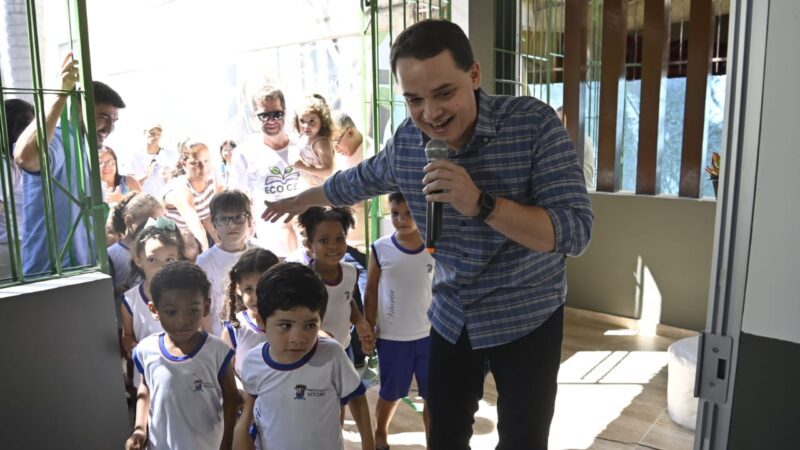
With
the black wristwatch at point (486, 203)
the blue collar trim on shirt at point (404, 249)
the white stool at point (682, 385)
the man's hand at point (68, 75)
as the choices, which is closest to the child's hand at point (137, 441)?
the man's hand at point (68, 75)

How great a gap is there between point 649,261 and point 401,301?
2.38 meters

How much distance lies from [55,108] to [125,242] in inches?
38.3

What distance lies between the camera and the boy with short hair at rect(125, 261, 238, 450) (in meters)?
2.14

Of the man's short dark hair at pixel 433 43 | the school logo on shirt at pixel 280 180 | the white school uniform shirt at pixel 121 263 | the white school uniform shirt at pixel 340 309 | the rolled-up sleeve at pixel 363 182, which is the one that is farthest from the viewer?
the school logo on shirt at pixel 280 180

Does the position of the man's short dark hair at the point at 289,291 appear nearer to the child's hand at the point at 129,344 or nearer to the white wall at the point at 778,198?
the child's hand at the point at 129,344

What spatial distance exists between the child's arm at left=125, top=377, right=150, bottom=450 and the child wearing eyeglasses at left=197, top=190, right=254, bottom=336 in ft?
2.29

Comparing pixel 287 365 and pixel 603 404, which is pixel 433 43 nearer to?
pixel 287 365

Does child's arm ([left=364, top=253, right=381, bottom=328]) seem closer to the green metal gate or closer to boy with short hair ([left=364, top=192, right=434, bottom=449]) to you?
boy with short hair ([left=364, top=192, right=434, bottom=449])

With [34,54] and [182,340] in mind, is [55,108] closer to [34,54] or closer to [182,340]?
[34,54]

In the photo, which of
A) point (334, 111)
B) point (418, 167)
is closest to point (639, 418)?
point (418, 167)

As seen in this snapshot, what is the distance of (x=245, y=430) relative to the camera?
6.72 feet

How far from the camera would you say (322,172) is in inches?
144

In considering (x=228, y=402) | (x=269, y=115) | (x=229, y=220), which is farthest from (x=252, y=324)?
(x=269, y=115)

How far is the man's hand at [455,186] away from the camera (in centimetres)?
126
